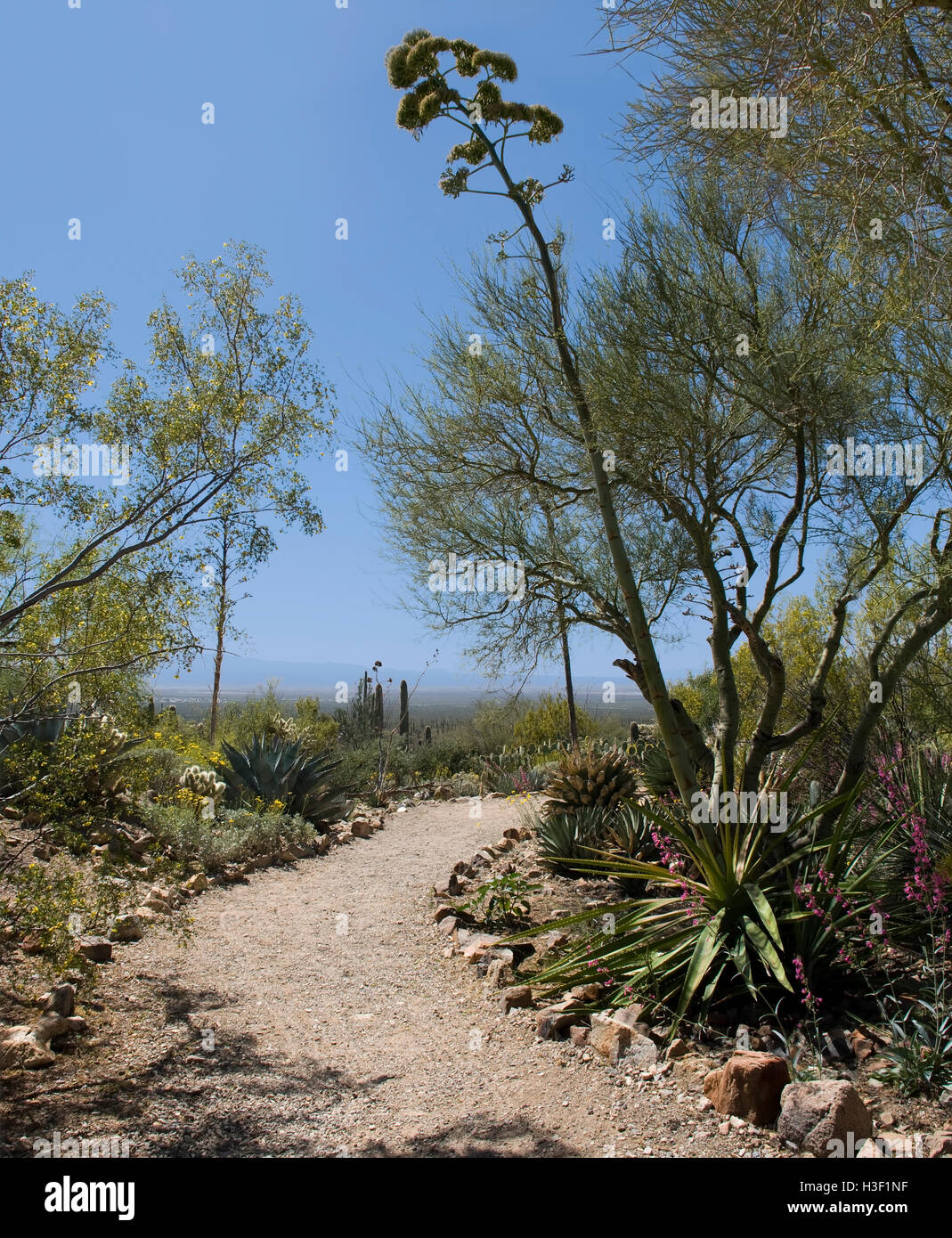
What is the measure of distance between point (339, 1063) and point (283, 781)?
6569mm

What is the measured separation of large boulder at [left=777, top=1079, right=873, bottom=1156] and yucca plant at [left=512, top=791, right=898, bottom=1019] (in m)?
0.86

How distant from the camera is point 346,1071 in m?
3.99

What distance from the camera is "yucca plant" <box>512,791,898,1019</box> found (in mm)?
4207

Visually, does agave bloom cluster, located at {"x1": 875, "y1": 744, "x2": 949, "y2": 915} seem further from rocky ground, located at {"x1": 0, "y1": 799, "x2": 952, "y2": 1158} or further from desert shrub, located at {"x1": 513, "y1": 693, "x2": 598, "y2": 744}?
desert shrub, located at {"x1": 513, "y1": 693, "x2": 598, "y2": 744}

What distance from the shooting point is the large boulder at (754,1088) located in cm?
318

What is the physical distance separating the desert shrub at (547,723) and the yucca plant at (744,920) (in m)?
12.1

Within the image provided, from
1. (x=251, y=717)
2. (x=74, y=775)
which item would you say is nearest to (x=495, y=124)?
(x=74, y=775)

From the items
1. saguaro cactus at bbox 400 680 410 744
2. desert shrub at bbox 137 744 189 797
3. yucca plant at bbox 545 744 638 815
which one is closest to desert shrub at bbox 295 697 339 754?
saguaro cactus at bbox 400 680 410 744

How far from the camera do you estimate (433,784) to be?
14.5 m

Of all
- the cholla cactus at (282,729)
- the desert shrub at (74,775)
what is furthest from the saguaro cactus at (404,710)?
the desert shrub at (74,775)

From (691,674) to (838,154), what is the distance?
15.5 metres

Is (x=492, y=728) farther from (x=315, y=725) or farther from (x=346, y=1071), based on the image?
(x=346, y=1071)

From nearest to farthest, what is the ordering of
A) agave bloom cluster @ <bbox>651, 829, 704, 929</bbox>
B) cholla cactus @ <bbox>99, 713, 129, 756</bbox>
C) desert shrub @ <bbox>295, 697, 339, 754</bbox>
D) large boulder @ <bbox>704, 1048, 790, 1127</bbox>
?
1. large boulder @ <bbox>704, 1048, 790, 1127</bbox>
2. agave bloom cluster @ <bbox>651, 829, 704, 929</bbox>
3. cholla cactus @ <bbox>99, 713, 129, 756</bbox>
4. desert shrub @ <bbox>295, 697, 339, 754</bbox>
